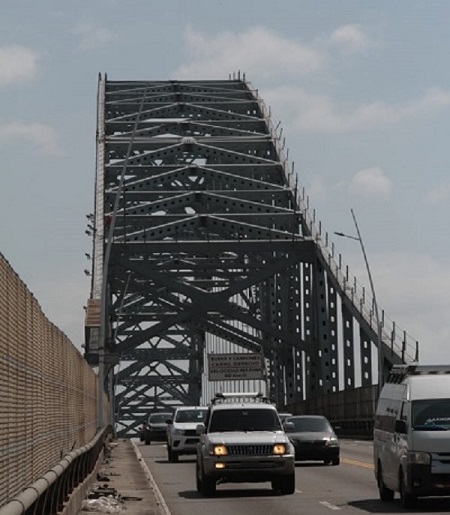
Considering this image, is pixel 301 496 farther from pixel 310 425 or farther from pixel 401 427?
pixel 310 425

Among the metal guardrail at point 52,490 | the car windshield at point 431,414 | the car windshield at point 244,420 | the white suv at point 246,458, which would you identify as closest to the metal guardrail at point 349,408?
the car windshield at point 244,420

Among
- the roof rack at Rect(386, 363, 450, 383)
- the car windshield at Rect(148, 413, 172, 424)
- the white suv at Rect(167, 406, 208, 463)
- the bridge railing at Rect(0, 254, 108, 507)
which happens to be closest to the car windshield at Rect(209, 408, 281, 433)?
the roof rack at Rect(386, 363, 450, 383)

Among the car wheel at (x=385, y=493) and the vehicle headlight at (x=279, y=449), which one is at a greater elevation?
the vehicle headlight at (x=279, y=449)

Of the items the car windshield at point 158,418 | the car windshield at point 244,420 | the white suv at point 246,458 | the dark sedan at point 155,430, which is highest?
the car windshield at point 158,418

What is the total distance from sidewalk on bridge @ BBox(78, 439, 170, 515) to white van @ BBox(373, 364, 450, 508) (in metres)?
3.13

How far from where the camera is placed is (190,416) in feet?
154

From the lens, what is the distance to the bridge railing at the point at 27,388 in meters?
12.4

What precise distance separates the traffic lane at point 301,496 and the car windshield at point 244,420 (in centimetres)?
106

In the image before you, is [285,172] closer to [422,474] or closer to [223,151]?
[223,151]

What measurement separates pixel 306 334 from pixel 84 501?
62.8 m

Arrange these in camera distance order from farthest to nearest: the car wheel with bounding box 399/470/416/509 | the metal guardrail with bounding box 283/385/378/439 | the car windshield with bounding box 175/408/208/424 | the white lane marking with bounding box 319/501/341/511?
the metal guardrail with bounding box 283/385/378/439, the car windshield with bounding box 175/408/208/424, the white lane marking with bounding box 319/501/341/511, the car wheel with bounding box 399/470/416/509

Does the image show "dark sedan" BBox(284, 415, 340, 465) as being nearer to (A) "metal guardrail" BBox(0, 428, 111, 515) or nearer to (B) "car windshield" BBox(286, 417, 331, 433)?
(B) "car windshield" BBox(286, 417, 331, 433)

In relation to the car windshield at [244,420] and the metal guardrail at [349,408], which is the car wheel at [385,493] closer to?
the car windshield at [244,420]

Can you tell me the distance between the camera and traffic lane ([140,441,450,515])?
21.7 m
